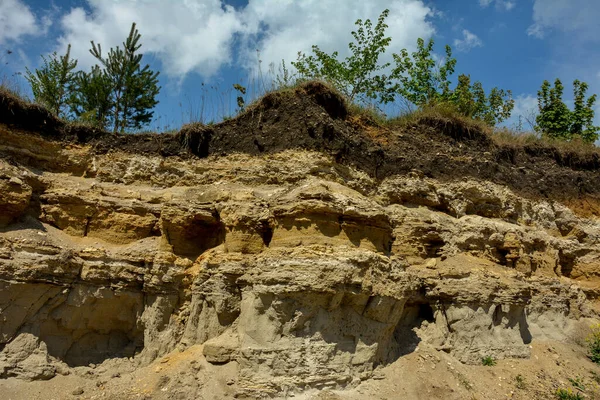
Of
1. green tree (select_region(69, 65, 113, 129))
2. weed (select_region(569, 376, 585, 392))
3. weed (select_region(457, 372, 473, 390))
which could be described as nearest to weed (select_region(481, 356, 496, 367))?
weed (select_region(457, 372, 473, 390))

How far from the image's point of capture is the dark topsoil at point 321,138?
32.6 feet

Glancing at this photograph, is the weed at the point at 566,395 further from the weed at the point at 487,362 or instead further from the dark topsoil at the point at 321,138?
the dark topsoil at the point at 321,138

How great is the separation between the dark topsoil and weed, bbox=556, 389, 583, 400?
5369 mm

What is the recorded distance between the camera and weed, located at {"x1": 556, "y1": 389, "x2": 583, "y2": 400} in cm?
873

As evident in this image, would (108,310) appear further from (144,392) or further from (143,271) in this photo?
(144,392)

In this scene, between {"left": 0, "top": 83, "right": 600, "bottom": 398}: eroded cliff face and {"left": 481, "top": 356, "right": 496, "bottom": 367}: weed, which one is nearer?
{"left": 0, "top": 83, "right": 600, "bottom": 398}: eroded cliff face

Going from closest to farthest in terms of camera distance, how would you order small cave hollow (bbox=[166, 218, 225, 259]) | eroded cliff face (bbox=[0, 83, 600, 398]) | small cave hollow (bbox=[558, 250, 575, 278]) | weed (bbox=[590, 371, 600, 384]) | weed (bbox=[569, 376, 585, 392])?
1. eroded cliff face (bbox=[0, 83, 600, 398])
2. small cave hollow (bbox=[166, 218, 225, 259])
3. weed (bbox=[569, 376, 585, 392])
4. weed (bbox=[590, 371, 600, 384])
5. small cave hollow (bbox=[558, 250, 575, 278])

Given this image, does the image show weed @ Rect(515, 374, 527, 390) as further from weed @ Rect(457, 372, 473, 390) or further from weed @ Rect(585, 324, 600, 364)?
weed @ Rect(585, 324, 600, 364)

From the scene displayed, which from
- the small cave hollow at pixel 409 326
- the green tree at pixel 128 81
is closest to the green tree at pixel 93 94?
the green tree at pixel 128 81

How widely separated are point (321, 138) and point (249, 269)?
3.45m

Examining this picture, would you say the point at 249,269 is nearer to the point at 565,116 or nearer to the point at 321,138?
the point at 321,138

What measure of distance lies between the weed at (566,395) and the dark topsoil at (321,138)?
5369mm

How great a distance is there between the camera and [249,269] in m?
8.10

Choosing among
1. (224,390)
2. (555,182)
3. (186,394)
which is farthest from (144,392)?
(555,182)
